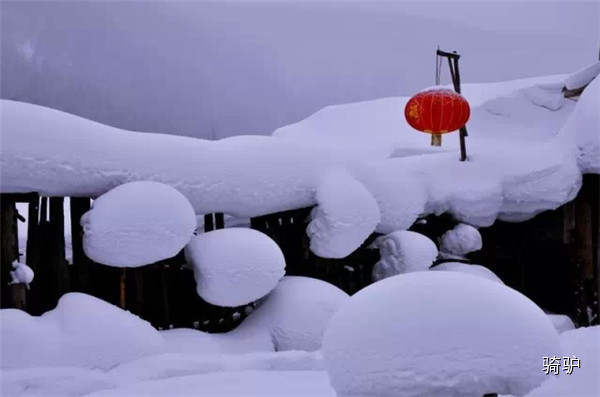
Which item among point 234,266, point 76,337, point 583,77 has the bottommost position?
point 76,337

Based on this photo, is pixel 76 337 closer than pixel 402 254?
Yes

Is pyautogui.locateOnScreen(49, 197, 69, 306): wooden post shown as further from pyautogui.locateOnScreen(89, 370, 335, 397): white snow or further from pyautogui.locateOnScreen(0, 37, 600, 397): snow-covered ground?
pyautogui.locateOnScreen(89, 370, 335, 397): white snow

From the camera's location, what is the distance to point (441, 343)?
A: 1.97 meters

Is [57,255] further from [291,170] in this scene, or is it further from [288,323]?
[291,170]

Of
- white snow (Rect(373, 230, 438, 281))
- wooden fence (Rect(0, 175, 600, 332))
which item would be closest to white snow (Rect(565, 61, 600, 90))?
wooden fence (Rect(0, 175, 600, 332))

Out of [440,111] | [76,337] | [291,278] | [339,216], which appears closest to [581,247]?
[440,111]

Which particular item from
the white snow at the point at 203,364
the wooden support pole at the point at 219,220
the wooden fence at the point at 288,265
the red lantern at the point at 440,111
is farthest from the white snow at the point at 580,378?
the red lantern at the point at 440,111

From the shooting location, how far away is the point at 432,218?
7.26m

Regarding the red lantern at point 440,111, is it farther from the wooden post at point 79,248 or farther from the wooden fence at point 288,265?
the wooden post at point 79,248

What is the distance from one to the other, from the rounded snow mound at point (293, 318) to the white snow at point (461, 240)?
88.0 inches

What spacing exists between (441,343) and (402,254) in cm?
421

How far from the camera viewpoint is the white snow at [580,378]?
9.54 feet

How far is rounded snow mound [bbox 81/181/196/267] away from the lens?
4332 mm

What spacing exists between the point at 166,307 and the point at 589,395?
11.3 feet
